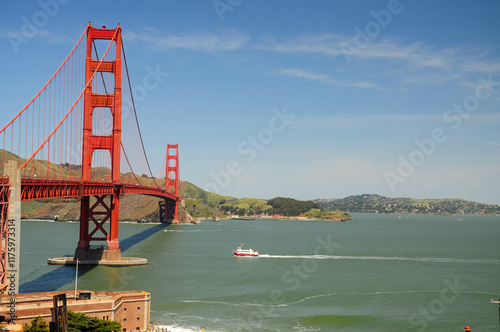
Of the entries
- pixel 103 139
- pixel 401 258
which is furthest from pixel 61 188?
pixel 401 258

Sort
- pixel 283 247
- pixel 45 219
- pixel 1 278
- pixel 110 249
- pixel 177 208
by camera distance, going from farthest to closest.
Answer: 1. pixel 45 219
2. pixel 177 208
3. pixel 283 247
4. pixel 110 249
5. pixel 1 278

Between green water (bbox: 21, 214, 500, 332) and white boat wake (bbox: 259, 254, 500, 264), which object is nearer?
green water (bbox: 21, 214, 500, 332)

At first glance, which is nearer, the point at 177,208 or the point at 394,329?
the point at 394,329

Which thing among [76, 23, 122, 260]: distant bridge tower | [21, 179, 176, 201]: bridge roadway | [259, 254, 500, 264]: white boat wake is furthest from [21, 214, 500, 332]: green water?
[21, 179, 176, 201]: bridge roadway

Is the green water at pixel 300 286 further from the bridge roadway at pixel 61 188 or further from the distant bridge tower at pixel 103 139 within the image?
the bridge roadway at pixel 61 188

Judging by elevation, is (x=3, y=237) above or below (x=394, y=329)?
above

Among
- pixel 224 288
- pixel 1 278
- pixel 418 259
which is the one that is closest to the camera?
pixel 1 278

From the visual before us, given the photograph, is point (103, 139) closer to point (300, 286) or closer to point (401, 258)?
point (300, 286)

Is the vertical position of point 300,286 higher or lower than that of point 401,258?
lower

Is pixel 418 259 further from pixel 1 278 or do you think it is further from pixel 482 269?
pixel 1 278

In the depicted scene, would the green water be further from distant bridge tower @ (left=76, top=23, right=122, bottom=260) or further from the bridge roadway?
the bridge roadway

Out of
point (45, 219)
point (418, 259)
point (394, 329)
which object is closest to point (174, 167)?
point (45, 219)
